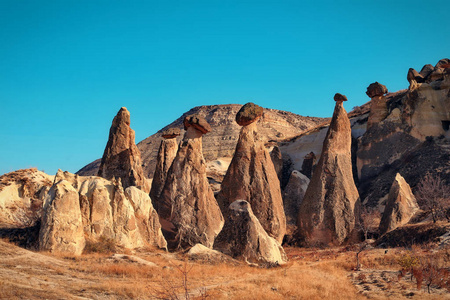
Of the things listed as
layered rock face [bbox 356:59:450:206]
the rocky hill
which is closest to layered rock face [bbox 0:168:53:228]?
layered rock face [bbox 356:59:450:206]

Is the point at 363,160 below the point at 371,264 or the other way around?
the other way around

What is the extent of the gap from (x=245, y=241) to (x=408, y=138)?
1852 cm

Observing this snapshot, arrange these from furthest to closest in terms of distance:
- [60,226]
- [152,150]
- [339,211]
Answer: [152,150] → [339,211] → [60,226]

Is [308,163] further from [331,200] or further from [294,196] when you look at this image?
[331,200]

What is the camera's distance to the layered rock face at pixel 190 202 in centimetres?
2108

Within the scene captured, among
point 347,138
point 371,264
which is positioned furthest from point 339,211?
point 371,264

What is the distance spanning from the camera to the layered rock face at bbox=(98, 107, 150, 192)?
25.1 meters

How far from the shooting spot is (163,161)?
92.8 ft

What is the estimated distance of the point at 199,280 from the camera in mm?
13047

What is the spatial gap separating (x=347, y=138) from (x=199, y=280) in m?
14.1

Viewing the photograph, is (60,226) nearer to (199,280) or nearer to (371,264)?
(199,280)

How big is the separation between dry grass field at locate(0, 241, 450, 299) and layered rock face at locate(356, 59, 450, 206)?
1440cm

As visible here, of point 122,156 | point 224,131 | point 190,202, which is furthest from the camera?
point 224,131

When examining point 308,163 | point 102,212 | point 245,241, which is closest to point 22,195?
point 102,212
